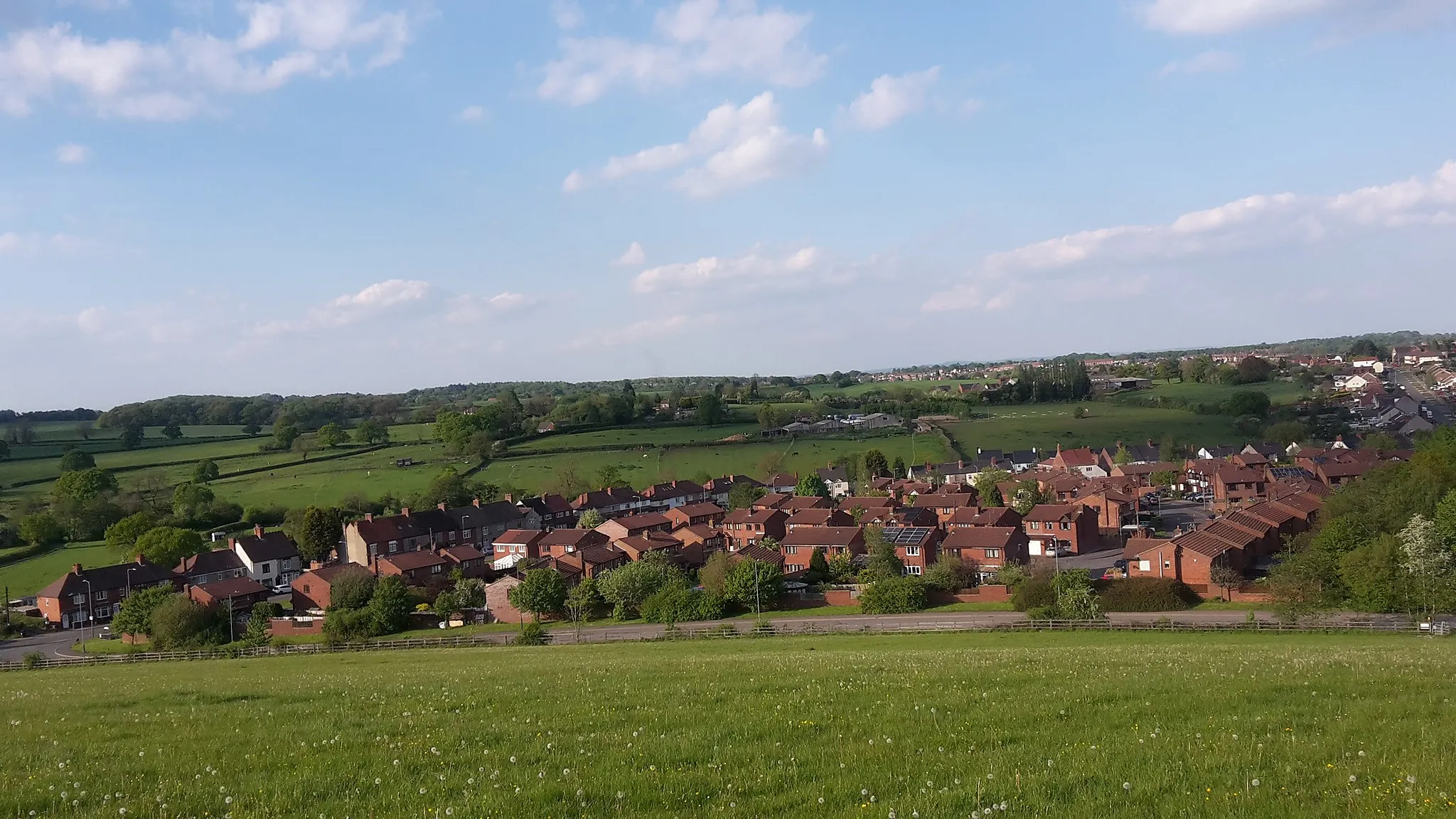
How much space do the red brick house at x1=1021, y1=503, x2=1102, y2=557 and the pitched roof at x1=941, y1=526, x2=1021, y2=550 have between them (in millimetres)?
4826

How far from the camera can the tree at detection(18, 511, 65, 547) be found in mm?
83688

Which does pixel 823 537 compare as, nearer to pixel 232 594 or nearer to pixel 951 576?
pixel 951 576

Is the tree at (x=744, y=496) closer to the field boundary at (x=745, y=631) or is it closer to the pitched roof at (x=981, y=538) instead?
the pitched roof at (x=981, y=538)

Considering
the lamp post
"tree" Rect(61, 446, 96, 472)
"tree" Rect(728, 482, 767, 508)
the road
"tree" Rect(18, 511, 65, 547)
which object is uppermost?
"tree" Rect(61, 446, 96, 472)

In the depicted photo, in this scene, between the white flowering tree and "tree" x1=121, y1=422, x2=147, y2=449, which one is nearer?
the white flowering tree

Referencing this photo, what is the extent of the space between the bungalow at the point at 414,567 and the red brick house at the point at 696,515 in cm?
2414

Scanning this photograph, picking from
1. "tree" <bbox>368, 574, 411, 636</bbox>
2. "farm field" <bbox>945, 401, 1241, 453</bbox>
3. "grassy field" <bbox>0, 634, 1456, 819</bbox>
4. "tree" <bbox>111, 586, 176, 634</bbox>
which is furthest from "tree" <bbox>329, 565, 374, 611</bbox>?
"farm field" <bbox>945, 401, 1241, 453</bbox>

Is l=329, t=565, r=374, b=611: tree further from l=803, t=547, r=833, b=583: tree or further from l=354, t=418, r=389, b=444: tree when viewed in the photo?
l=354, t=418, r=389, b=444: tree

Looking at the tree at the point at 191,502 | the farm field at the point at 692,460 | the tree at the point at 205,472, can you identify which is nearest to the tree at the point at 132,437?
the tree at the point at 205,472

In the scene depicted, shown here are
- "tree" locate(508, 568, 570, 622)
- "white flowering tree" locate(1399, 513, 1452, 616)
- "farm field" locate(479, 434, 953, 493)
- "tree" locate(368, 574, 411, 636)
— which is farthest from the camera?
"farm field" locate(479, 434, 953, 493)

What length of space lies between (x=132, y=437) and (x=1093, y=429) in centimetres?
16120

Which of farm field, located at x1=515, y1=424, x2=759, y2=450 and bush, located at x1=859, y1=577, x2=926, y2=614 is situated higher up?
farm field, located at x1=515, y1=424, x2=759, y2=450

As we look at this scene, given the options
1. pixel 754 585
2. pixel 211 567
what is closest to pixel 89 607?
pixel 211 567

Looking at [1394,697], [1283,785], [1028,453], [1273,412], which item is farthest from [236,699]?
[1273,412]
